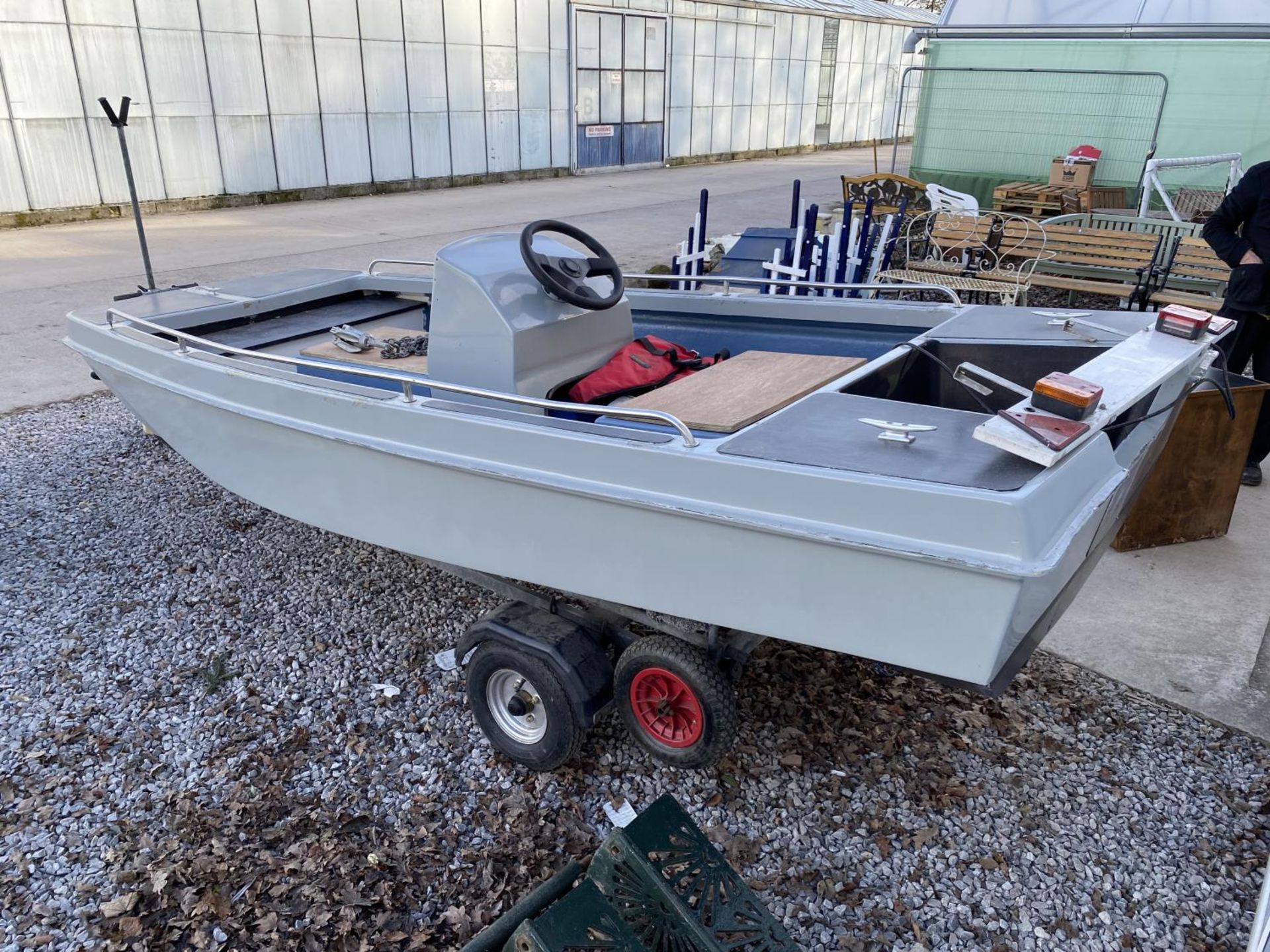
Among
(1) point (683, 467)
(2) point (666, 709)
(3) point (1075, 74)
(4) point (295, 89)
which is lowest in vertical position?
(2) point (666, 709)

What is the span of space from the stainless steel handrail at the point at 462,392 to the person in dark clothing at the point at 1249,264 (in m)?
3.14

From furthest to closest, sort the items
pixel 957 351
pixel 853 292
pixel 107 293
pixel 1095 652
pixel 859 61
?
pixel 859 61, pixel 107 293, pixel 853 292, pixel 1095 652, pixel 957 351

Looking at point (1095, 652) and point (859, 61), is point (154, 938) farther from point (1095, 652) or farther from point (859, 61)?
point (859, 61)

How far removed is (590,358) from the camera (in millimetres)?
3223

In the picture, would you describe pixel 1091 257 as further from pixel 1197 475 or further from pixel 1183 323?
pixel 1183 323

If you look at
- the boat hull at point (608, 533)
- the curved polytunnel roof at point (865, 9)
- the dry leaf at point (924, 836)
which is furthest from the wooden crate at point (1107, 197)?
the curved polytunnel roof at point (865, 9)

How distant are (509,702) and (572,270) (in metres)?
1.47

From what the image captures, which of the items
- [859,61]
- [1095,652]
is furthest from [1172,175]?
[859,61]

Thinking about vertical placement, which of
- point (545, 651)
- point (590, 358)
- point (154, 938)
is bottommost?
point (154, 938)

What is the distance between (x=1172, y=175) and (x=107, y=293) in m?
11.1

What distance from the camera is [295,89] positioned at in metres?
12.5

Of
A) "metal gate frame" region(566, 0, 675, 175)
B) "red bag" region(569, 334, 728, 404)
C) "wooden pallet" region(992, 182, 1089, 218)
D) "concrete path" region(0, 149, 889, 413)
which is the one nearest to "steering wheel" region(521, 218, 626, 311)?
"red bag" region(569, 334, 728, 404)

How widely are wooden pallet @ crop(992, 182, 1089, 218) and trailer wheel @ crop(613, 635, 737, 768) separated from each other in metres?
8.32

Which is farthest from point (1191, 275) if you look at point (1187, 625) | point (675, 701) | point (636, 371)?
point (675, 701)
